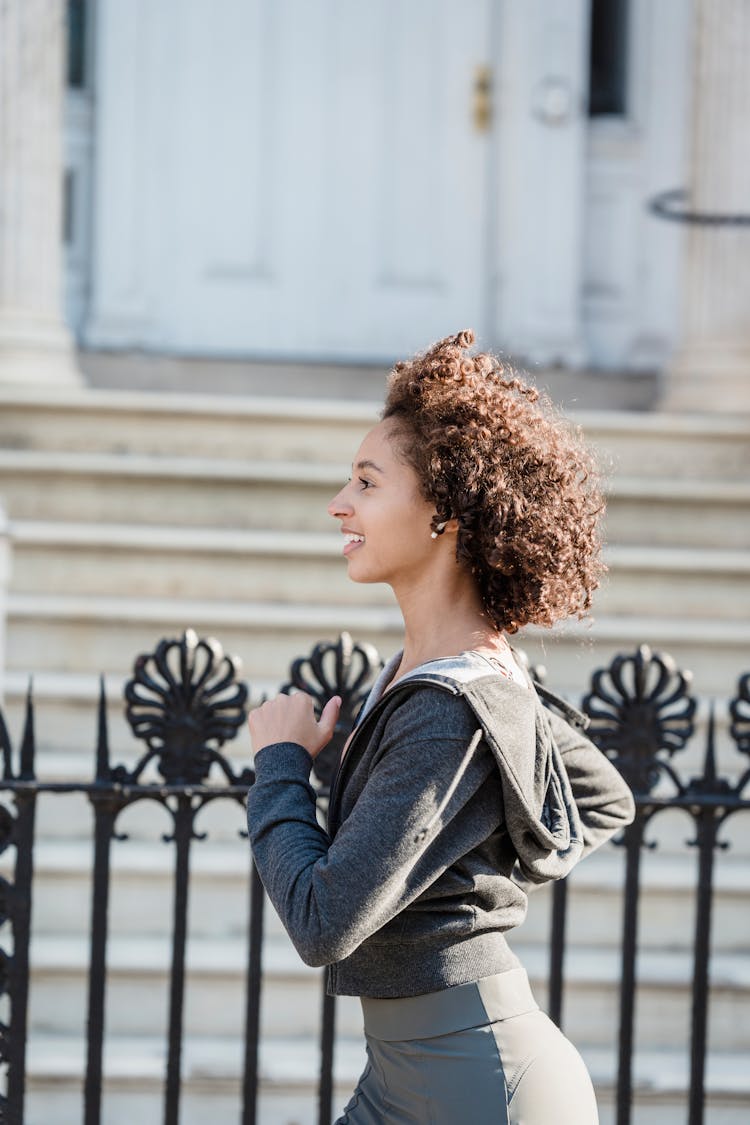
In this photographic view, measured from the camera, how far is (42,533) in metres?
4.77

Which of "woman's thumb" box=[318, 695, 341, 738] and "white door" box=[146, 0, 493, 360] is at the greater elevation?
"white door" box=[146, 0, 493, 360]

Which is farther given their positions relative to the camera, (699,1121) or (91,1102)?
(699,1121)

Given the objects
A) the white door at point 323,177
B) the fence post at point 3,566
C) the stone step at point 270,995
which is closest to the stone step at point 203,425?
the fence post at point 3,566

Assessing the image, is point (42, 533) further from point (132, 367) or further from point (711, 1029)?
point (711, 1029)

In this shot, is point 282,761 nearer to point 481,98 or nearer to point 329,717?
point 329,717

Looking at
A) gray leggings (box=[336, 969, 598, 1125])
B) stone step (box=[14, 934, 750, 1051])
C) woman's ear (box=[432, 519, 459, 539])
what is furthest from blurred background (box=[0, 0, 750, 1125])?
woman's ear (box=[432, 519, 459, 539])

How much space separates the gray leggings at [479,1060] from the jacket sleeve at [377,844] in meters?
0.16

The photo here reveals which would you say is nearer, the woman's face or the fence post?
the woman's face

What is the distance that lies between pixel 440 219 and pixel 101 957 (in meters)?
4.39

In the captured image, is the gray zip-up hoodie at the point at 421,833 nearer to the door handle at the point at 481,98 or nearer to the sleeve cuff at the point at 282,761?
the sleeve cuff at the point at 282,761

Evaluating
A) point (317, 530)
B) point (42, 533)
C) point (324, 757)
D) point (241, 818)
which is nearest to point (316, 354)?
point (317, 530)

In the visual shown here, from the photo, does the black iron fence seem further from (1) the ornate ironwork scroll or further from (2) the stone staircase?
(2) the stone staircase

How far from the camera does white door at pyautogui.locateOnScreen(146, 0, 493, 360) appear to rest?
6277mm

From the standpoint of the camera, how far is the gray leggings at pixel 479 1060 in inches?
65.4
